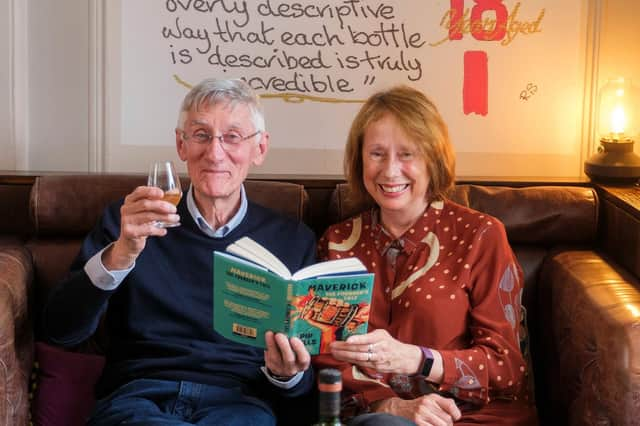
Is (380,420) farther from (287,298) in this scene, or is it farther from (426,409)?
(287,298)

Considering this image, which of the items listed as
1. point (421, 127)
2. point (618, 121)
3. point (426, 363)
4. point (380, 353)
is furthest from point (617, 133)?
point (380, 353)

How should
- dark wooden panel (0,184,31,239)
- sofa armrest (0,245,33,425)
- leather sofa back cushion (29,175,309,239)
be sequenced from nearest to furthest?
sofa armrest (0,245,33,425), leather sofa back cushion (29,175,309,239), dark wooden panel (0,184,31,239)

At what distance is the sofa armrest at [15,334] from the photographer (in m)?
2.05

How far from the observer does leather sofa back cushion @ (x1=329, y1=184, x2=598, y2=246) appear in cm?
256

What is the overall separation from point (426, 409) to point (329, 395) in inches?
20.3

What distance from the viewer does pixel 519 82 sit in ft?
9.64

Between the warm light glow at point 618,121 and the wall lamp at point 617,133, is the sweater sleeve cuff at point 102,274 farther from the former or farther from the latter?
the warm light glow at point 618,121

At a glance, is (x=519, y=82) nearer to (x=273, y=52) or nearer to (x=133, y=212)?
(x=273, y=52)

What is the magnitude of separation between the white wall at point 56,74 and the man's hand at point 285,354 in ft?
4.08

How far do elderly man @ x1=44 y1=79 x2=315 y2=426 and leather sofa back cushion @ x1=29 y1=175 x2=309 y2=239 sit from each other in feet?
0.74

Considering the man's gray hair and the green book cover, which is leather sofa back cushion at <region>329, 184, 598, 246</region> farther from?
the green book cover

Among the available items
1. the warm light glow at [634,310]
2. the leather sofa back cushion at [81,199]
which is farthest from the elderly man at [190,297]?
the warm light glow at [634,310]

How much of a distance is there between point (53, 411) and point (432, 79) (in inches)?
60.5

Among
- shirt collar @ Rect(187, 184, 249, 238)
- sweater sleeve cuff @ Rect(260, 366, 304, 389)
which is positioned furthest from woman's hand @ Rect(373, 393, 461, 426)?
shirt collar @ Rect(187, 184, 249, 238)
